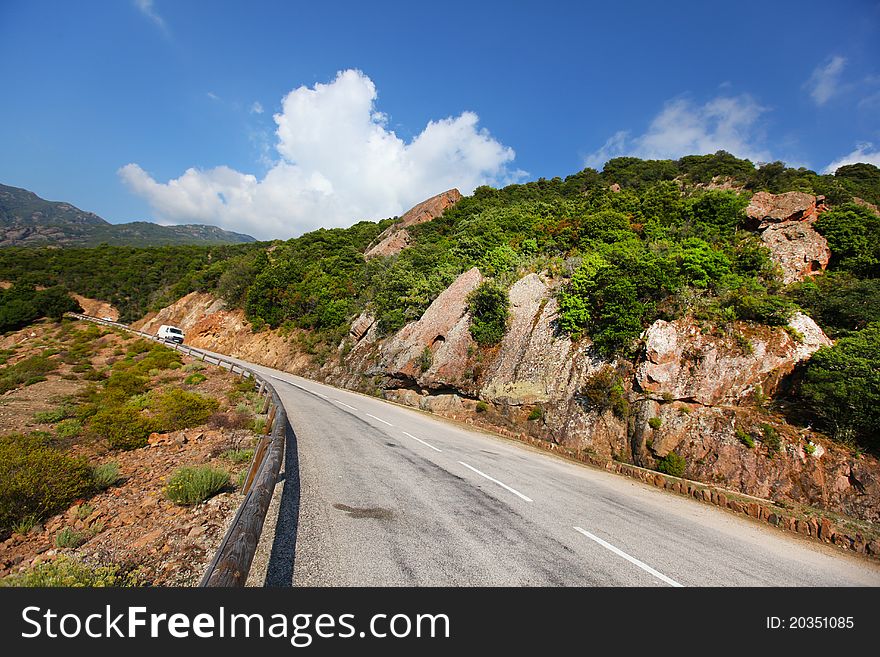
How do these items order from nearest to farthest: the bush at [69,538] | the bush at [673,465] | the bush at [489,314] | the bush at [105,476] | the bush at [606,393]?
the bush at [69,538] < the bush at [105,476] < the bush at [673,465] < the bush at [606,393] < the bush at [489,314]

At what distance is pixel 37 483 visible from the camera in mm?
5566

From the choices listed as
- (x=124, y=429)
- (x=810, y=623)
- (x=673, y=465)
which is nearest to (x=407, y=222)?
(x=124, y=429)

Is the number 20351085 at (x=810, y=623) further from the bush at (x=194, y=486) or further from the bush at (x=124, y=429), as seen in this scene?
the bush at (x=124, y=429)

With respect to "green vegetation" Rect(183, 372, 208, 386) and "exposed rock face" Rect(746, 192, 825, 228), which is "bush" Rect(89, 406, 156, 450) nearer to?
"green vegetation" Rect(183, 372, 208, 386)

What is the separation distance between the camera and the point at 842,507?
8.97 meters

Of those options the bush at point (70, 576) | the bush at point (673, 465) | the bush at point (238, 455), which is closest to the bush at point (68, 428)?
the bush at point (238, 455)

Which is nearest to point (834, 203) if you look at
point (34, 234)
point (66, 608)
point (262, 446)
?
point (262, 446)

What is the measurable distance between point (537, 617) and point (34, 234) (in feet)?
777

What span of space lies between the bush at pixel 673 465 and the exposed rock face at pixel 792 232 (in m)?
13.6

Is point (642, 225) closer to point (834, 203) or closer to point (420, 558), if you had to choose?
point (834, 203)

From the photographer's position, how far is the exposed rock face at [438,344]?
21016 mm

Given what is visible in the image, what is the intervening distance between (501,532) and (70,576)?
5153 mm

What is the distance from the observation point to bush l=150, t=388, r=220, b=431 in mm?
10686

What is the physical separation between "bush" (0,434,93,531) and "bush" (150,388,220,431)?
395 centimetres
